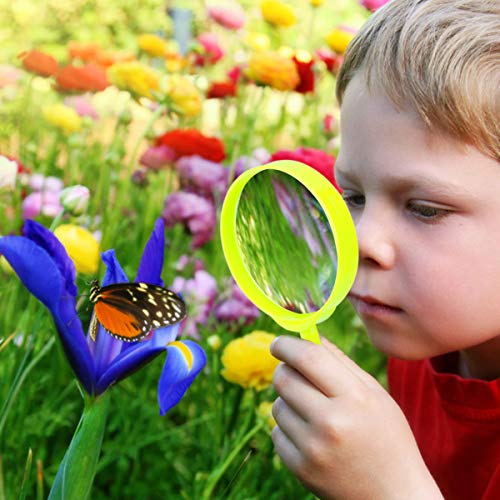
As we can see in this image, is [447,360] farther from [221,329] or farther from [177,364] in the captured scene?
[177,364]

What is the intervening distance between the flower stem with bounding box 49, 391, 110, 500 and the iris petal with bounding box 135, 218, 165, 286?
0.10m

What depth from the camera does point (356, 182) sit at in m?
0.80

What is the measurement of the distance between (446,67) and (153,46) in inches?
52.7

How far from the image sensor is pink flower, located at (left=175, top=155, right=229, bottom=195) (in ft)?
4.83

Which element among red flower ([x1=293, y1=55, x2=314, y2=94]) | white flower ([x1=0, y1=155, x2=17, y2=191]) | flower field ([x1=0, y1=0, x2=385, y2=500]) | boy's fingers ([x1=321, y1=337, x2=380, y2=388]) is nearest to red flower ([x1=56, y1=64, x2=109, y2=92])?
flower field ([x1=0, y1=0, x2=385, y2=500])

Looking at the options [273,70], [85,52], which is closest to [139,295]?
[273,70]

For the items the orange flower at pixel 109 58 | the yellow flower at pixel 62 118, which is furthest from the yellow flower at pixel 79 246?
the orange flower at pixel 109 58

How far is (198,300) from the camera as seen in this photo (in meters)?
1.23

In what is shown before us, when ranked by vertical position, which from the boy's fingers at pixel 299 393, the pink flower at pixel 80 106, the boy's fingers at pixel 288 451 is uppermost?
the boy's fingers at pixel 299 393

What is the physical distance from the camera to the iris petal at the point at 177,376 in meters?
0.58

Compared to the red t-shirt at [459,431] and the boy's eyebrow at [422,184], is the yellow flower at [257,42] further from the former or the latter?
the boy's eyebrow at [422,184]

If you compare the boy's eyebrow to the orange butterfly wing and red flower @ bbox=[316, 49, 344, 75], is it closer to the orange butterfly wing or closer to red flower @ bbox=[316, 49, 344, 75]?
the orange butterfly wing

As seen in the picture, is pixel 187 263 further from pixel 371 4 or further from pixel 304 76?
pixel 371 4

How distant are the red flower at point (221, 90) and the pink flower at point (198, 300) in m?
0.73
